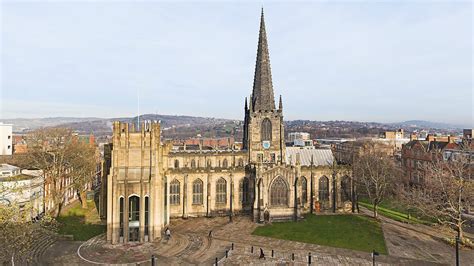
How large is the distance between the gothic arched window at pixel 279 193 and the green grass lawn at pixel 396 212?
15.8 m

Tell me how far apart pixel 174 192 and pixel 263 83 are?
22.7 metres

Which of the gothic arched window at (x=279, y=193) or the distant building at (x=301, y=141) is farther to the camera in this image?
the distant building at (x=301, y=141)

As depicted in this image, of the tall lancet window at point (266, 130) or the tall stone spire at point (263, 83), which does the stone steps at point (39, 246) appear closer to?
the tall lancet window at point (266, 130)

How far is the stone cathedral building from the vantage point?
36.1m

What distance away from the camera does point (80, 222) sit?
4328cm

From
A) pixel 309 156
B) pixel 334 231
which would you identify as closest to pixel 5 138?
pixel 309 156

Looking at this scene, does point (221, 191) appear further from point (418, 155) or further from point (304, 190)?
point (418, 155)

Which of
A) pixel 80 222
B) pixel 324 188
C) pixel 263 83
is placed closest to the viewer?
pixel 80 222

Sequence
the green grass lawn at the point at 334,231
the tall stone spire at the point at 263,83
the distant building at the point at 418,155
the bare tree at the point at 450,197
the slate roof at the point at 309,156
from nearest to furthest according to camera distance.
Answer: the bare tree at the point at 450,197
the green grass lawn at the point at 334,231
the tall stone spire at the point at 263,83
the slate roof at the point at 309,156
the distant building at the point at 418,155

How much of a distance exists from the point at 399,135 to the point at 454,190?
11423cm

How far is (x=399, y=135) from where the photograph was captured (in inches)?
5635

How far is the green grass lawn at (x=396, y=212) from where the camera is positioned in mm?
45903

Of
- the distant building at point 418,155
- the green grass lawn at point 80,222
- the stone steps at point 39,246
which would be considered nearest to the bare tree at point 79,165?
the green grass lawn at point 80,222

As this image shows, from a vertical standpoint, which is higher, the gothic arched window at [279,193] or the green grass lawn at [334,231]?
the gothic arched window at [279,193]
